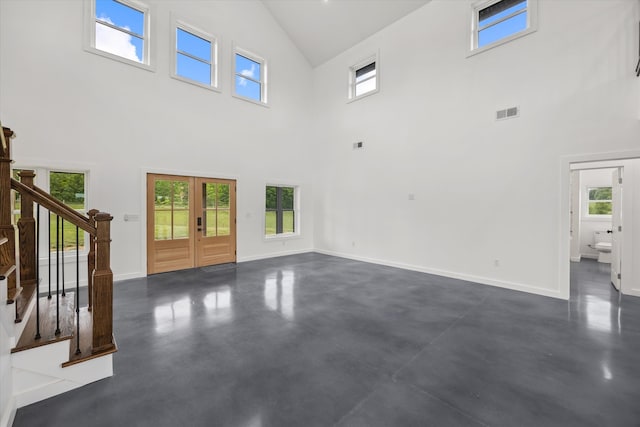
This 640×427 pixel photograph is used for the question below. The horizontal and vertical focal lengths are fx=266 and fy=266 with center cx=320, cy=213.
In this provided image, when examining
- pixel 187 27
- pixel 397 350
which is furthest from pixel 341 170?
pixel 397 350

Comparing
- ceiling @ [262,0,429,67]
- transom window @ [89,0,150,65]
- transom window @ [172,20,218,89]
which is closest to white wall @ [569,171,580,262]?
ceiling @ [262,0,429,67]

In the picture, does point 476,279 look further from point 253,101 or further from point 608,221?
point 253,101

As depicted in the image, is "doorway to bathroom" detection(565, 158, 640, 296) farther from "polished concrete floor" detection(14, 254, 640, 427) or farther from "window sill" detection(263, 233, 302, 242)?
"window sill" detection(263, 233, 302, 242)

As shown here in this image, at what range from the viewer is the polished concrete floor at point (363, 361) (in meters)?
1.76

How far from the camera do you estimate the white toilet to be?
618 cm

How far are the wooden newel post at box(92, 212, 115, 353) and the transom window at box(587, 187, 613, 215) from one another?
9945mm

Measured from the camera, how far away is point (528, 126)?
14.3ft

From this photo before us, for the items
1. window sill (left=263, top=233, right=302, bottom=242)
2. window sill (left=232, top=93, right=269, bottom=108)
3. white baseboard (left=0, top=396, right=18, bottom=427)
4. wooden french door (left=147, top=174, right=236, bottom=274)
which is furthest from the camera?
window sill (left=263, top=233, right=302, bottom=242)

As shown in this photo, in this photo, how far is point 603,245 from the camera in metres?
6.18

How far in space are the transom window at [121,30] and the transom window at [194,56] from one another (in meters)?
0.55

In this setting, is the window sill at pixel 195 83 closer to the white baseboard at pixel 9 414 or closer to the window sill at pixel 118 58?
the window sill at pixel 118 58

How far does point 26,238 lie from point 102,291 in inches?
54.7

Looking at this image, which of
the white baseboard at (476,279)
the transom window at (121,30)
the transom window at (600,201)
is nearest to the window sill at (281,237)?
the white baseboard at (476,279)

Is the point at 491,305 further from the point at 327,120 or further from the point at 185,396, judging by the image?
the point at 327,120
